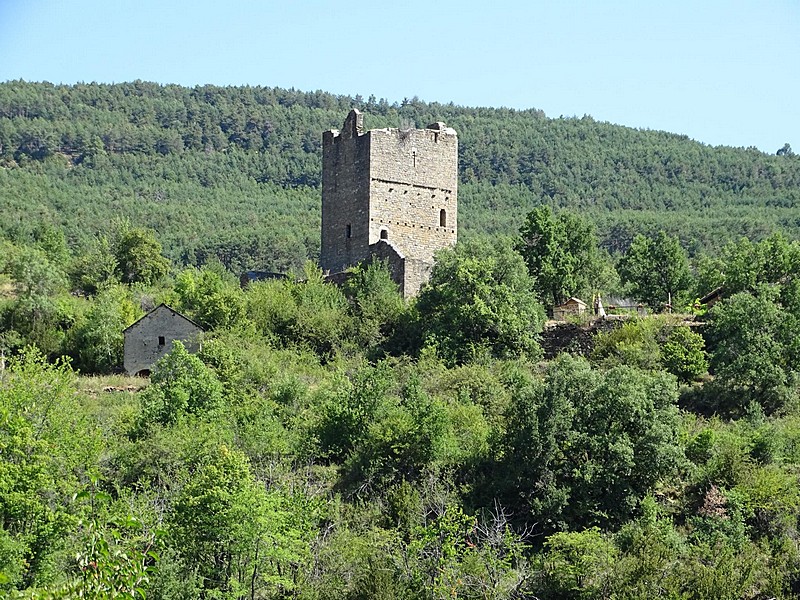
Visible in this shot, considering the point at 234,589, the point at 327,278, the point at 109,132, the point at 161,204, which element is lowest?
the point at 234,589

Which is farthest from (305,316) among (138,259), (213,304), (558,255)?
(138,259)

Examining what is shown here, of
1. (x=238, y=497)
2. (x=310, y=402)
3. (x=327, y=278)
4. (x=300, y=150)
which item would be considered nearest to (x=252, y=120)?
(x=300, y=150)

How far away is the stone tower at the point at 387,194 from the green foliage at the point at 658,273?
732 centimetres

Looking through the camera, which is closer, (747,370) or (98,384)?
(747,370)

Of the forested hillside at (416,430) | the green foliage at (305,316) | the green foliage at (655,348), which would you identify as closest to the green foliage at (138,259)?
the forested hillside at (416,430)

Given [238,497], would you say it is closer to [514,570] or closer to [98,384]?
[514,570]

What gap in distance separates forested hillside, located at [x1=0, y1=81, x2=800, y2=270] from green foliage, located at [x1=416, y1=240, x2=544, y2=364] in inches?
1538

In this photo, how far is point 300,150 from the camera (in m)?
114

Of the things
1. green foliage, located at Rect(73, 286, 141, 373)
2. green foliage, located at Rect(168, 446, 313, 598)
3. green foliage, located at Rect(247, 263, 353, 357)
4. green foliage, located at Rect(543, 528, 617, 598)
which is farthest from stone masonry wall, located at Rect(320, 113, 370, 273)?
green foliage, located at Rect(543, 528, 617, 598)

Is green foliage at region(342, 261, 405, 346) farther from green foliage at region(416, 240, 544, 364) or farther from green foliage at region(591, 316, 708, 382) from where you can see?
green foliage at region(591, 316, 708, 382)

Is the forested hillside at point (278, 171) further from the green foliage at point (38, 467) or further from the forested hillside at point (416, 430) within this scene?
the green foliage at point (38, 467)

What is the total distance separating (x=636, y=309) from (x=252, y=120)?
81515 millimetres

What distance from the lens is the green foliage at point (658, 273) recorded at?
48969 mm

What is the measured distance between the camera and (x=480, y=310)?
39.3m
